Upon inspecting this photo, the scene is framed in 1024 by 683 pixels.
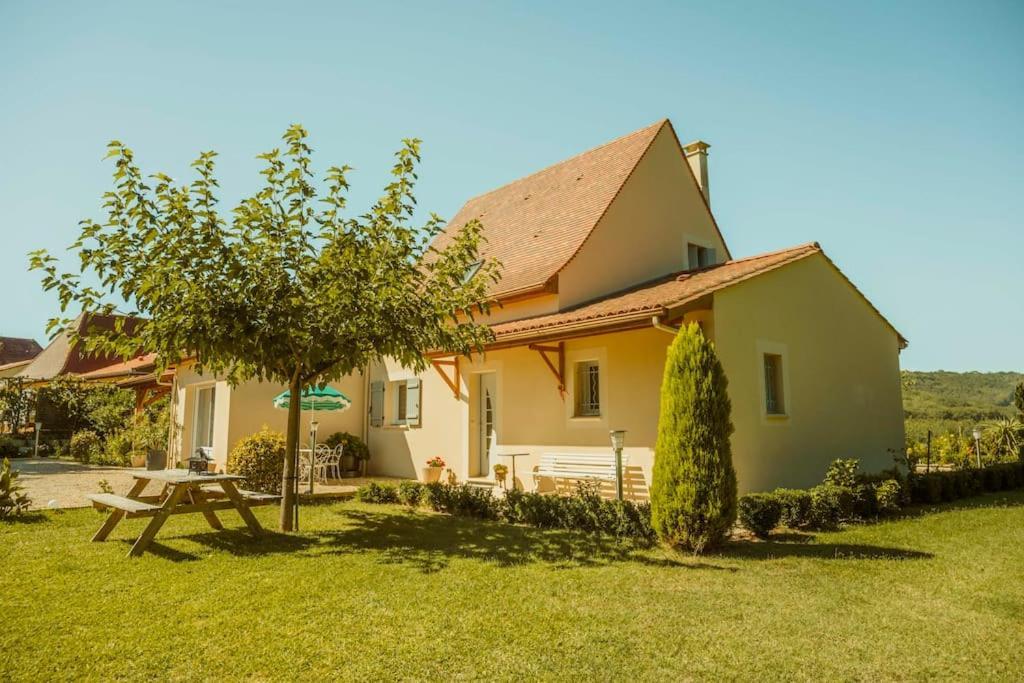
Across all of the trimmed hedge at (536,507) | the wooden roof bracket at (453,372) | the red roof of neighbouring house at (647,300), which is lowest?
the trimmed hedge at (536,507)

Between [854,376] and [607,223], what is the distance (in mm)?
5952

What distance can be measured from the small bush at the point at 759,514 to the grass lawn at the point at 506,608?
1.14 feet

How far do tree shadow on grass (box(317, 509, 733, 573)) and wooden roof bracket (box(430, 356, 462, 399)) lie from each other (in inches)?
191

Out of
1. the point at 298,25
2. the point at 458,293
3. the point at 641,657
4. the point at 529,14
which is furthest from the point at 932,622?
the point at 298,25

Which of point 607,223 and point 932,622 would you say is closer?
point 932,622

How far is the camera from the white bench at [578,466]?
410 inches

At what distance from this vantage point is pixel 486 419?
13578 mm

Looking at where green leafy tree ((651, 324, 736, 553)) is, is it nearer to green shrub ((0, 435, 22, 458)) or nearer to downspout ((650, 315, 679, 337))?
downspout ((650, 315, 679, 337))

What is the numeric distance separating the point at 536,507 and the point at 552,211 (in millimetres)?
8312

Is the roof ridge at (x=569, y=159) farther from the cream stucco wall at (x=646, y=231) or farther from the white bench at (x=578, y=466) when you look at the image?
the white bench at (x=578, y=466)

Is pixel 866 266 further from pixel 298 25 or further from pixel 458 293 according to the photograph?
A: pixel 298 25

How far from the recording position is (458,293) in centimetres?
873

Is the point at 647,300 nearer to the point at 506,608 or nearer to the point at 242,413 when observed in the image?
the point at 506,608

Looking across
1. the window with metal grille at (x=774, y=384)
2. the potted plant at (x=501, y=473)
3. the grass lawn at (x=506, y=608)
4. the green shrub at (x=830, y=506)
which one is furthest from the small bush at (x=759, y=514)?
the potted plant at (x=501, y=473)
